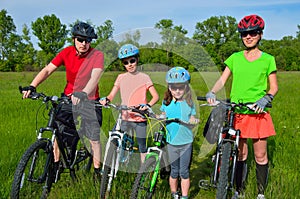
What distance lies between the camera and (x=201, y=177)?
4.86 meters

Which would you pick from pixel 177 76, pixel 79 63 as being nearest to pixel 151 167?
pixel 177 76

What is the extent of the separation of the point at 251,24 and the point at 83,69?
199 centimetres

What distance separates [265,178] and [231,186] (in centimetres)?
67

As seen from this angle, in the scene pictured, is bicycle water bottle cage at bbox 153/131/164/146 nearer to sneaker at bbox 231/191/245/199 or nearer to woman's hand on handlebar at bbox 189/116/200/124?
woman's hand on handlebar at bbox 189/116/200/124

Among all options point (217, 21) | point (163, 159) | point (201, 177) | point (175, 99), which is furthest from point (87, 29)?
point (217, 21)

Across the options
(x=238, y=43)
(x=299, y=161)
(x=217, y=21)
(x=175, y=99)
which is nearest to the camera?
(x=175, y=99)

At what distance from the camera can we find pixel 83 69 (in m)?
3.96

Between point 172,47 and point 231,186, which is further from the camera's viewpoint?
point 172,47

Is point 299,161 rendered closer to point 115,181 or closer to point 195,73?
point 195,73

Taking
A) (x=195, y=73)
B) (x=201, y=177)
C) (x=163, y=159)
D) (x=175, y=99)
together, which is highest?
(x=195, y=73)

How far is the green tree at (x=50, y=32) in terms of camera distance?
57.3 m

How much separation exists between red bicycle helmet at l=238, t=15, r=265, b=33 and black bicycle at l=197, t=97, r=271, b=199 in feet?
2.60

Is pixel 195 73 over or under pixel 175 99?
over

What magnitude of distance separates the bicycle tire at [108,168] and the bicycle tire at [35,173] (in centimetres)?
60
